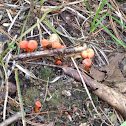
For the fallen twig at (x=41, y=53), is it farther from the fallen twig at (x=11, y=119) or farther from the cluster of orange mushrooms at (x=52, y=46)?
the fallen twig at (x=11, y=119)

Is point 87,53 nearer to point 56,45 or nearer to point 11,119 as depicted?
point 56,45

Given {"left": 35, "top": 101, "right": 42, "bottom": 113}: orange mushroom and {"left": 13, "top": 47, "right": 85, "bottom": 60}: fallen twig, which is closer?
{"left": 35, "top": 101, "right": 42, "bottom": 113}: orange mushroom

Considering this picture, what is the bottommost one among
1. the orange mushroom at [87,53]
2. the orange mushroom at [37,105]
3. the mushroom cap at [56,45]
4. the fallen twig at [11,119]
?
the fallen twig at [11,119]

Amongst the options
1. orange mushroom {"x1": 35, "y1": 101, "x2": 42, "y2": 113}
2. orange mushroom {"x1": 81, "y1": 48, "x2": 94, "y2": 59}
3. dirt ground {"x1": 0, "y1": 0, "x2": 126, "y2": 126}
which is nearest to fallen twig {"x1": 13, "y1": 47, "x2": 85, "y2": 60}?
dirt ground {"x1": 0, "y1": 0, "x2": 126, "y2": 126}

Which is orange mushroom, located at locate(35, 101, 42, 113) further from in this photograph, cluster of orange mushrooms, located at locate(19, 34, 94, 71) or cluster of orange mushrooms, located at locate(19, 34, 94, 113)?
cluster of orange mushrooms, located at locate(19, 34, 94, 71)

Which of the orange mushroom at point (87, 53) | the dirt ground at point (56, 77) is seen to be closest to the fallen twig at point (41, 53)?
the dirt ground at point (56, 77)

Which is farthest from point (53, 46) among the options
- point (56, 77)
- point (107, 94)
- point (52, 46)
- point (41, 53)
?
point (107, 94)

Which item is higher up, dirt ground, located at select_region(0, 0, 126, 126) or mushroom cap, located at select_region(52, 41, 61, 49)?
mushroom cap, located at select_region(52, 41, 61, 49)

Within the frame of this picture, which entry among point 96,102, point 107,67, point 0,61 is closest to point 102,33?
point 107,67
